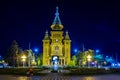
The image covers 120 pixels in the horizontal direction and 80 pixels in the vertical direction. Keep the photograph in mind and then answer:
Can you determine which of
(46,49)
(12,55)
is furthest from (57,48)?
(12,55)

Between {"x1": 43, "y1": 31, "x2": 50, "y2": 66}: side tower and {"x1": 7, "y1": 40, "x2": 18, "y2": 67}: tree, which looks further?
{"x1": 43, "y1": 31, "x2": 50, "y2": 66}: side tower

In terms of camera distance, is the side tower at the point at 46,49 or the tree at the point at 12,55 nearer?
the tree at the point at 12,55

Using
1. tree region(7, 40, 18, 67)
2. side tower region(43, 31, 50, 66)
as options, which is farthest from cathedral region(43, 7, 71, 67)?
tree region(7, 40, 18, 67)

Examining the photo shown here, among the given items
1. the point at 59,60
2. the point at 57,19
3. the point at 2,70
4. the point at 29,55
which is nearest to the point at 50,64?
the point at 59,60

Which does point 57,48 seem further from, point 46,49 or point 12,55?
point 12,55

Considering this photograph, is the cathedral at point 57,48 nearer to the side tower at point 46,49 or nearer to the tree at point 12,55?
the side tower at point 46,49

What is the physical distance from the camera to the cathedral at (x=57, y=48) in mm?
104250

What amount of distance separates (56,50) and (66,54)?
3.80 metres

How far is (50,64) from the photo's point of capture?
10406cm

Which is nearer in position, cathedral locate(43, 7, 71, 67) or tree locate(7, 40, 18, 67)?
tree locate(7, 40, 18, 67)

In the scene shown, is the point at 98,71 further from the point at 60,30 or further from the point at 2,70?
the point at 60,30

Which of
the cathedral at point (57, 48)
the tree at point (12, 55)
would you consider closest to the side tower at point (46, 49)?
the cathedral at point (57, 48)

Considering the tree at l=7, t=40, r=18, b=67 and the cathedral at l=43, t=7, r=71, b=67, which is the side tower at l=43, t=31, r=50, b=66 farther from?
the tree at l=7, t=40, r=18, b=67

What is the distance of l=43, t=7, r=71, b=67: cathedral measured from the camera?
104250mm
